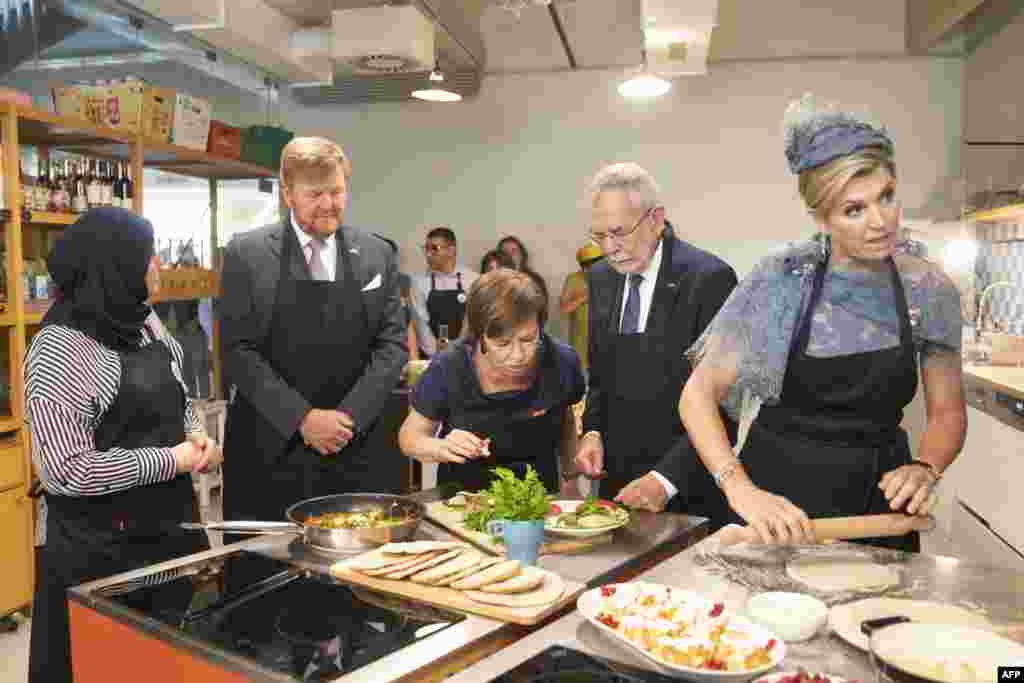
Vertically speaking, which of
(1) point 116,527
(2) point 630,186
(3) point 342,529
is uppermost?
(2) point 630,186

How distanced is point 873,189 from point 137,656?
1.49m

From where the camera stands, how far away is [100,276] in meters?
2.13

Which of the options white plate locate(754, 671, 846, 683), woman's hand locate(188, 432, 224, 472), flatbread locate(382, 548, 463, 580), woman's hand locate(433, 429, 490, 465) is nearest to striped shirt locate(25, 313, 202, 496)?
woman's hand locate(188, 432, 224, 472)

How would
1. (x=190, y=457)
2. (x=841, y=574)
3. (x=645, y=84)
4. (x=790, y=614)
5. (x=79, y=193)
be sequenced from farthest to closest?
(x=645, y=84), (x=79, y=193), (x=190, y=457), (x=841, y=574), (x=790, y=614)

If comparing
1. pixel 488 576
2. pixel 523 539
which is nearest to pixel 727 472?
pixel 523 539

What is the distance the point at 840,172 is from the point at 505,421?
106 cm

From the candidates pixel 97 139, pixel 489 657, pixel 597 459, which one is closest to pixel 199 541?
pixel 597 459

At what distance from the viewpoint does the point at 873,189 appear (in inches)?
62.9

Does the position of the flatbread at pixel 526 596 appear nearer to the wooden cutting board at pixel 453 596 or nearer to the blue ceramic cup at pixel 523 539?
the wooden cutting board at pixel 453 596

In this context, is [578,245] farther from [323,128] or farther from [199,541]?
[199,541]

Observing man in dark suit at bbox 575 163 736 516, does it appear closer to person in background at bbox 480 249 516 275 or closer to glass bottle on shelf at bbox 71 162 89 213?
glass bottle on shelf at bbox 71 162 89 213

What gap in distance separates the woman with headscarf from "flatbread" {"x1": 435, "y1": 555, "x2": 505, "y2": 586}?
978 mm

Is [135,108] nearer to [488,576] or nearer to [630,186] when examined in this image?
[630,186]

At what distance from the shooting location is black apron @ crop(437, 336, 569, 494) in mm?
2273
